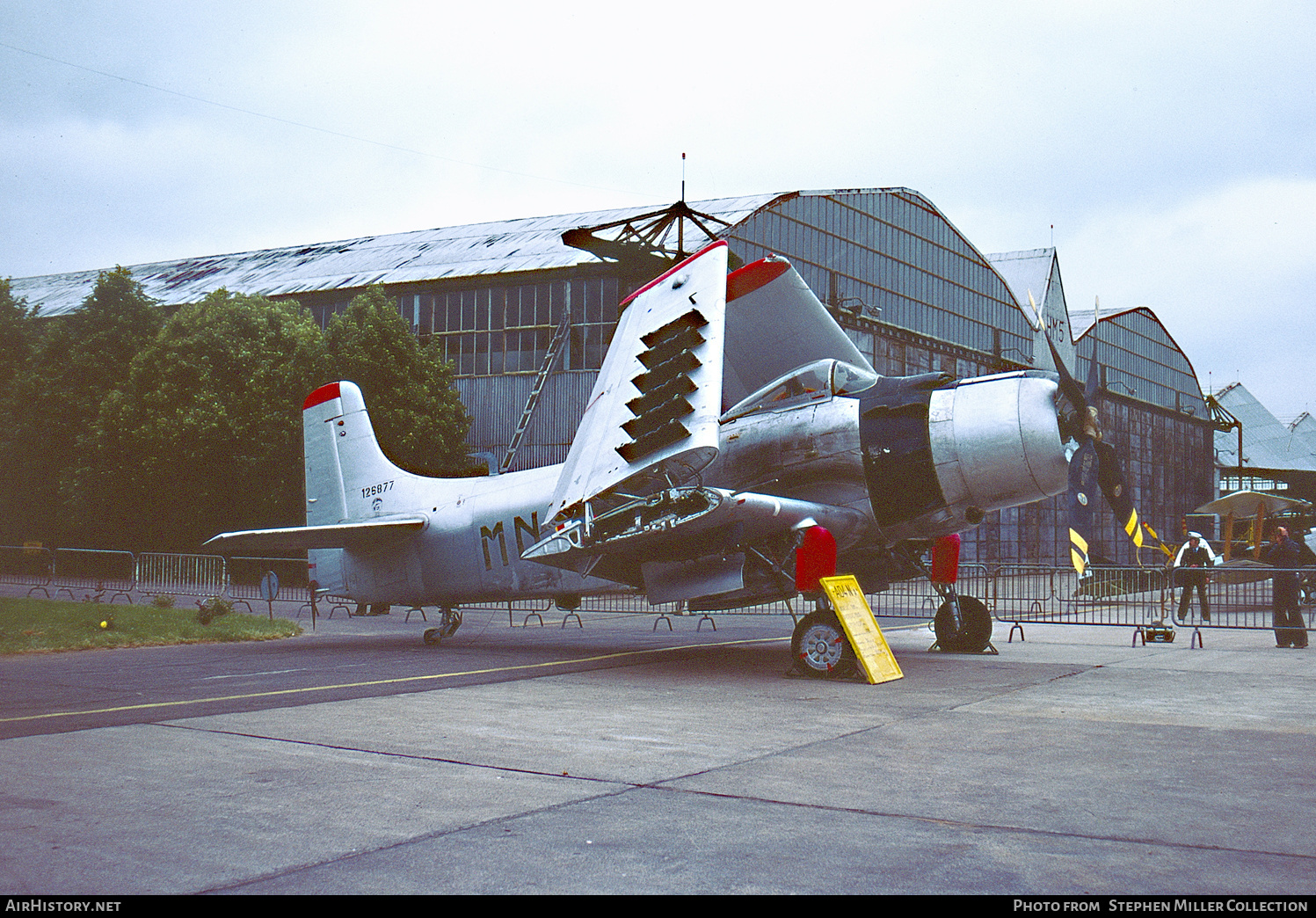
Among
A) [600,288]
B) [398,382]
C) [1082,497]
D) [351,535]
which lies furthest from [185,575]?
[1082,497]

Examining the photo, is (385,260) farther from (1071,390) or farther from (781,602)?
(1071,390)

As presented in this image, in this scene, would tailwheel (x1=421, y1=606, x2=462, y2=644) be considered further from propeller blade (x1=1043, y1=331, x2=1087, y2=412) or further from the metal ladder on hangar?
the metal ladder on hangar

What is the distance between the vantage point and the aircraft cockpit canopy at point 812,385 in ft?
41.6

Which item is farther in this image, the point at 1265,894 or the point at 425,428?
the point at 425,428

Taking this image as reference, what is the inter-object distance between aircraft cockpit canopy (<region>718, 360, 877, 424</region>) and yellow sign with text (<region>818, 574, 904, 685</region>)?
235cm

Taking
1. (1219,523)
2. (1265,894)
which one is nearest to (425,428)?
(1265,894)

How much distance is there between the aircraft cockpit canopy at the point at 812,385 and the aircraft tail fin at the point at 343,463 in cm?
659

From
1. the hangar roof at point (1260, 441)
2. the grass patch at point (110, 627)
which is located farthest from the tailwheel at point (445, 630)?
the hangar roof at point (1260, 441)

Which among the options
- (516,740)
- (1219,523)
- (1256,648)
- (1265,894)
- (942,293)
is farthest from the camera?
(1219,523)

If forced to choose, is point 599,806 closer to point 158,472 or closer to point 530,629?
point 530,629

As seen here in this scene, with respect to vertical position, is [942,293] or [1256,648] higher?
[942,293]

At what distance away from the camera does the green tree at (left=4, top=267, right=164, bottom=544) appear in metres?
36.3

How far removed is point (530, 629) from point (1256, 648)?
12.2m

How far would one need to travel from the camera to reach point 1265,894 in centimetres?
402
